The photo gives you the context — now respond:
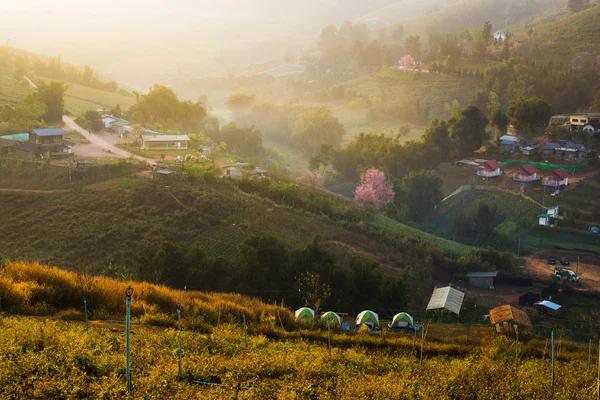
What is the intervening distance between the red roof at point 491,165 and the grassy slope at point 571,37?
103ft

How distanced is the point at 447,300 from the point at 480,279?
17.8 ft

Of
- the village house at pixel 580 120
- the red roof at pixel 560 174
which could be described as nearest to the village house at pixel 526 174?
the red roof at pixel 560 174

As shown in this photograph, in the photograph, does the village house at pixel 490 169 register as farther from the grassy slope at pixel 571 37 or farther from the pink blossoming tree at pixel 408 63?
the pink blossoming tree at pixel 408 63

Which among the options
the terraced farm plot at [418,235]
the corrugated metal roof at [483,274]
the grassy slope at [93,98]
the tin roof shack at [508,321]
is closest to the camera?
the tin roof shack at [508,321]

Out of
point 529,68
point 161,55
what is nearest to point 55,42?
point 161,55

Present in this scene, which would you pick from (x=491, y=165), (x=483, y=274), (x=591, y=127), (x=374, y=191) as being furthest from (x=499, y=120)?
(x=483, y=274)

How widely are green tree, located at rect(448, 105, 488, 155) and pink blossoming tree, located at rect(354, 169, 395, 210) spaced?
24.4ft

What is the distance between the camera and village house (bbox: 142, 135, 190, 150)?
36.3 m

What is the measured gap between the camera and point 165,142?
3672 centimetres

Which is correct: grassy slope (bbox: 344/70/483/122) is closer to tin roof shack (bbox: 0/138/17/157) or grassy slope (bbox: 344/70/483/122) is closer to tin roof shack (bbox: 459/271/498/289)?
tin roof shack (bbox: 459/271/498/289)

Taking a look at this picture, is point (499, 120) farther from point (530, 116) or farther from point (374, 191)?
point (374, 191)

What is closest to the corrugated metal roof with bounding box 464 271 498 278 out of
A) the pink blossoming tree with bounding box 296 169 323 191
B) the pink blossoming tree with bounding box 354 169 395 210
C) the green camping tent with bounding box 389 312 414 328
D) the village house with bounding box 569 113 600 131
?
the green camping tent with bounding box 389 312 414 328

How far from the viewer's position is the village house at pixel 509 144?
1686 inches

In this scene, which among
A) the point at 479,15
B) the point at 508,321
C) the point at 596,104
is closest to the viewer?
the point at 508,321
